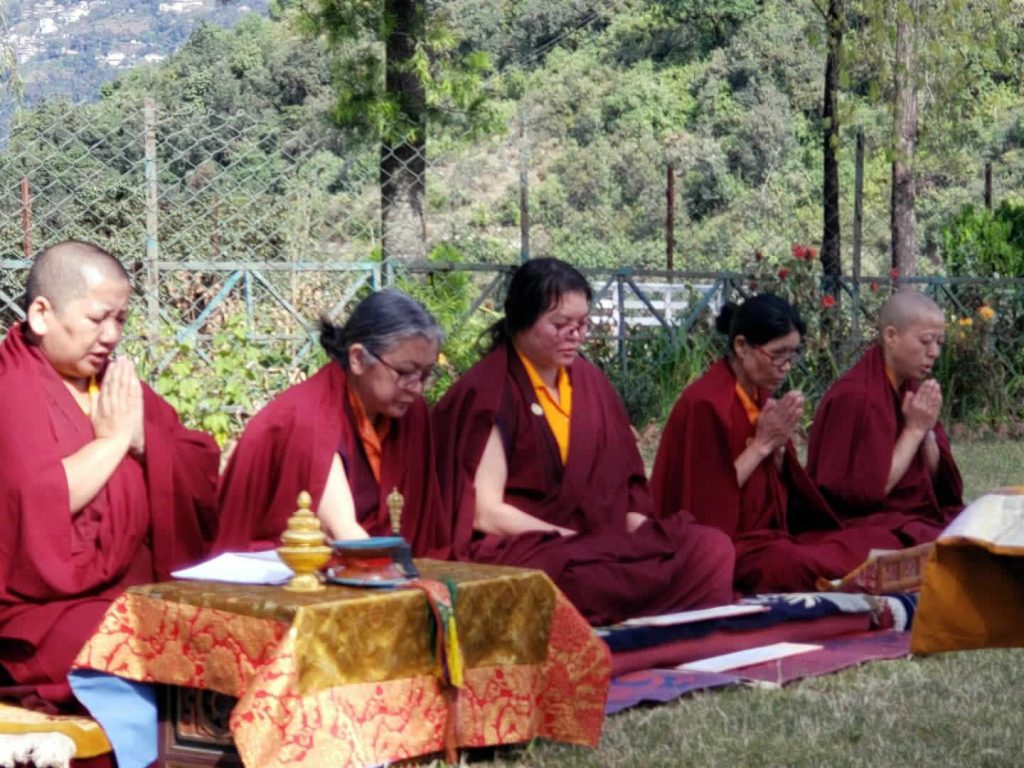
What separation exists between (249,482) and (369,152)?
22.5ft

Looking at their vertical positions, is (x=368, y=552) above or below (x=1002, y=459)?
above

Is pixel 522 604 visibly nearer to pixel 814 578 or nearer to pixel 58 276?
pixel 58 276

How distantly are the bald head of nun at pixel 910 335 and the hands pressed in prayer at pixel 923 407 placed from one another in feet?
0.42

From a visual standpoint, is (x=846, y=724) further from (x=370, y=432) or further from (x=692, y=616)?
(x=370, y=432)

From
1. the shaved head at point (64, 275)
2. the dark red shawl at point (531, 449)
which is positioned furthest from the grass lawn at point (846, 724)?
the shaved head at point (64, 275)

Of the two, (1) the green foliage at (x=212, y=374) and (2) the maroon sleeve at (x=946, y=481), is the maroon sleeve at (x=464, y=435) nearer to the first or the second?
(1) the green foliage at (x=212, y=374)

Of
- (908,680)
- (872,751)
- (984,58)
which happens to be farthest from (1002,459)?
(872,751)

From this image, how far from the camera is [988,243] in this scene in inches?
A: 636

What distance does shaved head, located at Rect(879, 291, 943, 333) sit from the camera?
290 inches

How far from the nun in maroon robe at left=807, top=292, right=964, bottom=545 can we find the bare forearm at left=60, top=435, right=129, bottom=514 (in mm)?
3649

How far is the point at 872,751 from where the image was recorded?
4.64 m

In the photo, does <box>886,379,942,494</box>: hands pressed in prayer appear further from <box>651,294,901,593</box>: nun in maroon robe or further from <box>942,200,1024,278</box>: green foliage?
<box>942,200,1024,278</box>: green foliage

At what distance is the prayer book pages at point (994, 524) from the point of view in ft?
10.1

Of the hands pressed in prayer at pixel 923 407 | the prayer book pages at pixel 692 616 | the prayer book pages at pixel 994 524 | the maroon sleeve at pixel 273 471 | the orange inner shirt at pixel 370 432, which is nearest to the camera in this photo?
the prayer book pages at pixel 994 524
